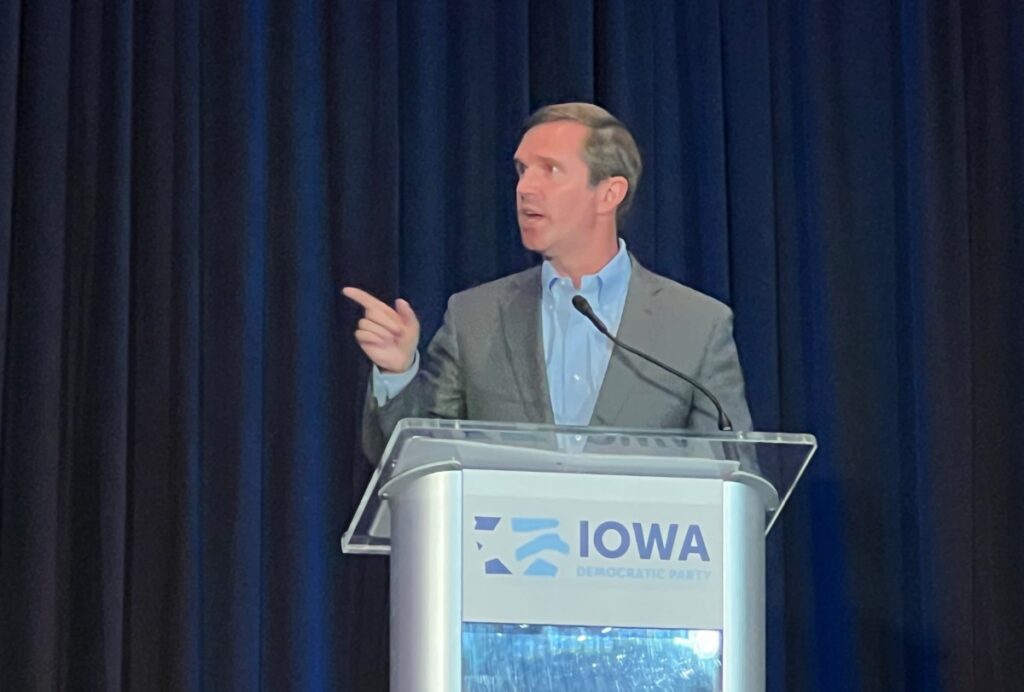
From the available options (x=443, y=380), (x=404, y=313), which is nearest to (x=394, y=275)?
(x=443, y=380)

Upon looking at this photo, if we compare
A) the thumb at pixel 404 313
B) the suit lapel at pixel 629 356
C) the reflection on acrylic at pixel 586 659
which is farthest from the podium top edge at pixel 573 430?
the suit lapel at pixel 629 356

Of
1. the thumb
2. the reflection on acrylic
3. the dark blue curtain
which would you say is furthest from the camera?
the dark blue curtain

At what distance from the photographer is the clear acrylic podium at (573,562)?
1.62 meters

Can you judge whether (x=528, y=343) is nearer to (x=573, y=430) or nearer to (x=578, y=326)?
(x=578, y=326)

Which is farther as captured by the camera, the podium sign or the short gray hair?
the short gray hair

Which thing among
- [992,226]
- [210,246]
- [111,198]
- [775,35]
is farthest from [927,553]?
[111,198]

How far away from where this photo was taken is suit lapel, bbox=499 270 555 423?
8.24 feet

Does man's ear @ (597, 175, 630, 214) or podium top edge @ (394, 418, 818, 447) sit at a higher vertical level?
man's ear @ (597, 175, 630, 214)

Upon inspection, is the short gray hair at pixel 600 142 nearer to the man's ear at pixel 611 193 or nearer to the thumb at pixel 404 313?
the man's ear at pixel 611 193

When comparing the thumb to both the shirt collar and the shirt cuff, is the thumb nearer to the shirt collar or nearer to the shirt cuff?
the shirt cuff

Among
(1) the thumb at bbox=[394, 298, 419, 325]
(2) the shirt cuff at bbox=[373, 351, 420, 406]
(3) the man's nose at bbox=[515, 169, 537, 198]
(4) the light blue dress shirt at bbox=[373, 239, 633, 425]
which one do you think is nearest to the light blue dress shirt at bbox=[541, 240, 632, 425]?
(4) the light blue dress shirt at bbox=[373, 239, 633, 425]

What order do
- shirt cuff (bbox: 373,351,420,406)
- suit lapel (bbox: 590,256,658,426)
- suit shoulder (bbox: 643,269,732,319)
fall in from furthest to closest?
1. suit shoulder (bbox: 643,269,732,319)
2. suit lapel (bbox: 590,256,658,426)
3. shirt cuff (bbox: 373,351,420,406)

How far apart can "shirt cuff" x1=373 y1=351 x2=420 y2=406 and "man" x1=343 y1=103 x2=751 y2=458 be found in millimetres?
293

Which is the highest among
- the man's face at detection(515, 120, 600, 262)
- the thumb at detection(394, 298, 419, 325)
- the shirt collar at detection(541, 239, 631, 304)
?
the man's face at detection(515, 120, 600, 262)
